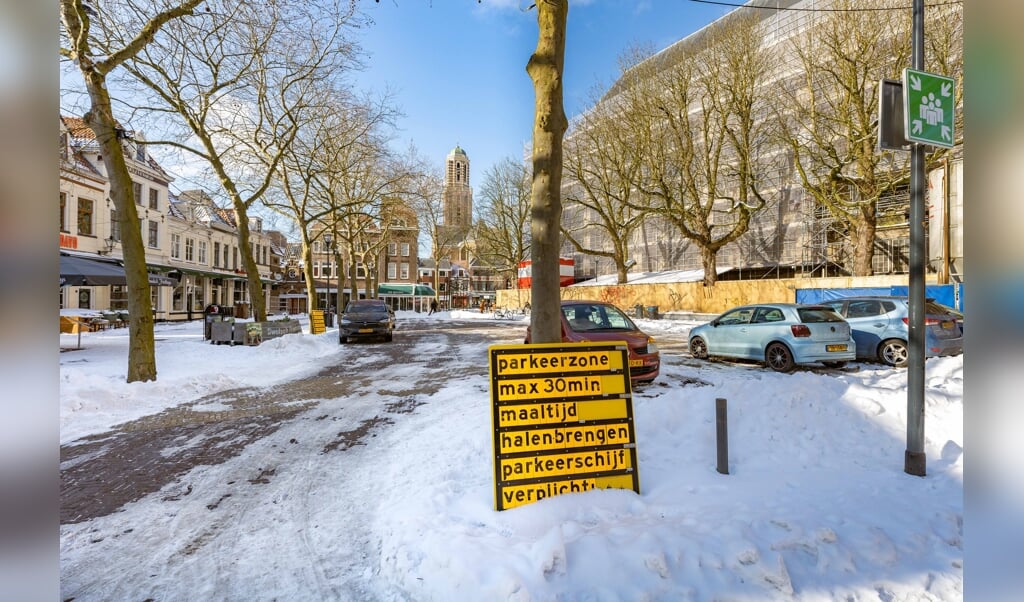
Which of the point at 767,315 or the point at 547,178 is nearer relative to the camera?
the point at 547,178

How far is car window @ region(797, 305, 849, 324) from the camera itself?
9891 mm

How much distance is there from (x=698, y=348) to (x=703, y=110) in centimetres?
1877

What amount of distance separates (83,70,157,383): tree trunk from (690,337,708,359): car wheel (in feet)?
41.7

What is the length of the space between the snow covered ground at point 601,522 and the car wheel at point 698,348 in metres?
6.21

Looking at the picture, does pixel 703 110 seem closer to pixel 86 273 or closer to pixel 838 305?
pixel 838 305

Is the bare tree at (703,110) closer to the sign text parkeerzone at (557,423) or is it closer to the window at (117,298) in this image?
the sign text parkeerzone at (557,423)

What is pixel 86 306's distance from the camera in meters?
25.3

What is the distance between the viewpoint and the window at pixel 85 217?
23.2 m

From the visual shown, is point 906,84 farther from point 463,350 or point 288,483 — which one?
point 463,350

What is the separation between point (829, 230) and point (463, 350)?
28.2 m

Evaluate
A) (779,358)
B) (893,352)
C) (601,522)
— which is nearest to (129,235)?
(601,522)

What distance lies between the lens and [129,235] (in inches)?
339

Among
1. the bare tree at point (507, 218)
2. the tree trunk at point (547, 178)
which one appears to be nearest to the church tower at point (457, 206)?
the bare tree at point (507, 218)
